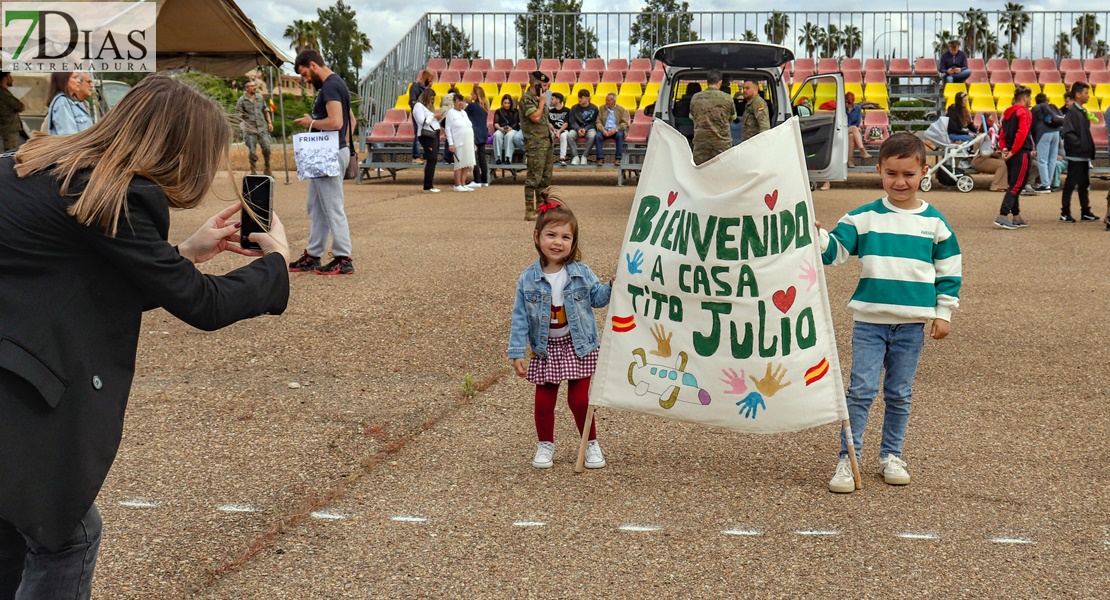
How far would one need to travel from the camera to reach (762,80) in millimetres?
13984

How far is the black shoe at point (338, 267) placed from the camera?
8766mm

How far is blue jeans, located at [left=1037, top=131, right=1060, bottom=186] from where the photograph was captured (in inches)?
677

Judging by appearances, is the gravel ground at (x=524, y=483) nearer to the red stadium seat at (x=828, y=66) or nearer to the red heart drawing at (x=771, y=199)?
the red heart drawing at (x=771, y=199)

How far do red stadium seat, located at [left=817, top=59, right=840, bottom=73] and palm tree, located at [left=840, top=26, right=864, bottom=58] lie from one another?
1.00 metres

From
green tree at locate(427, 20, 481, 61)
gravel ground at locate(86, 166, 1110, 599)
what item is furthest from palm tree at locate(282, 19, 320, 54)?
gravel ground at locate(86, 166, 1110, 599)

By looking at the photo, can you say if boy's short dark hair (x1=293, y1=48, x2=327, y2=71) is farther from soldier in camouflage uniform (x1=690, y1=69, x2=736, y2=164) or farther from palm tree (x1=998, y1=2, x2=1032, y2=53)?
palm tree (x1=998, y1=2, x2=1032, y2=53)

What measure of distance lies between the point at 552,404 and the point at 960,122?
1662 cm

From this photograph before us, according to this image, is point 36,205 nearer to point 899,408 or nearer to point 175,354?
point 899,408

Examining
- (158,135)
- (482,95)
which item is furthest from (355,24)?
(158,135)

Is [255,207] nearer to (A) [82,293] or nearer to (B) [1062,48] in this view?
(A) [82,293]

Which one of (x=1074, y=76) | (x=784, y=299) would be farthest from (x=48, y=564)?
(x=1074, y=76)

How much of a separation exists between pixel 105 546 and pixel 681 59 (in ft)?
37.3

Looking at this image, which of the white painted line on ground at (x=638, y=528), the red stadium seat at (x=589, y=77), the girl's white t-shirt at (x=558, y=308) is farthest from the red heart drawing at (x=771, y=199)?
the red stadium seat at (x=589, y=77)

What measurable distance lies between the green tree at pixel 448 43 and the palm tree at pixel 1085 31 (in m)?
14.3
